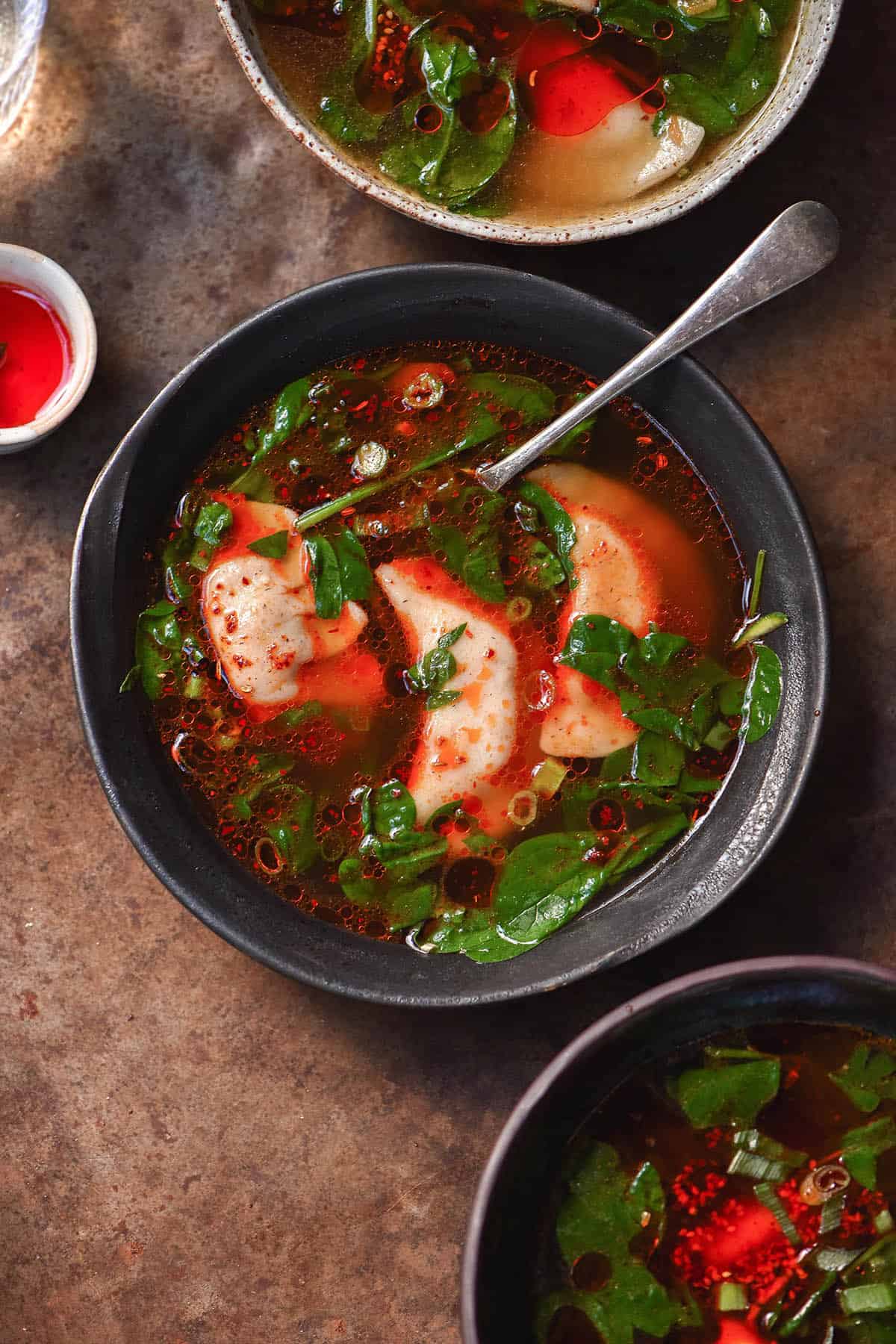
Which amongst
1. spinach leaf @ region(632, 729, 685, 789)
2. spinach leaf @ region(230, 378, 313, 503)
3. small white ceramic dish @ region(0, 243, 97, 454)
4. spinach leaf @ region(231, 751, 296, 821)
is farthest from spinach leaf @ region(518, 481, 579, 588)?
small white ceramic dish @ region(0, 243, 97, 454)

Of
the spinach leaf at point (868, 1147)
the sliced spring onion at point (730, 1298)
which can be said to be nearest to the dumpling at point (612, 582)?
the spinach leaf at point (868, 1147)

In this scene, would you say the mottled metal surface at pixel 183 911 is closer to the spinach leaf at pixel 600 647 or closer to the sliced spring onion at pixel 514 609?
the spinach leaf at pixel 600 647

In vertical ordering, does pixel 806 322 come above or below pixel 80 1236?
above

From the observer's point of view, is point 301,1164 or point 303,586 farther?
point 301,1164

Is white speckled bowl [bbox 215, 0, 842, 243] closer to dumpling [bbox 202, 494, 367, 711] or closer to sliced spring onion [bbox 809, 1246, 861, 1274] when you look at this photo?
dumpling [bbox 202, 494, 367, 711]

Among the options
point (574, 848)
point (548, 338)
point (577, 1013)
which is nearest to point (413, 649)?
point (574, 848)

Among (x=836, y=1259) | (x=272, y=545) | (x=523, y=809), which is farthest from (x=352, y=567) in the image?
(x=836, y=1259)

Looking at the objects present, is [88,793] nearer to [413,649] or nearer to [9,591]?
Answer: [9,591]
